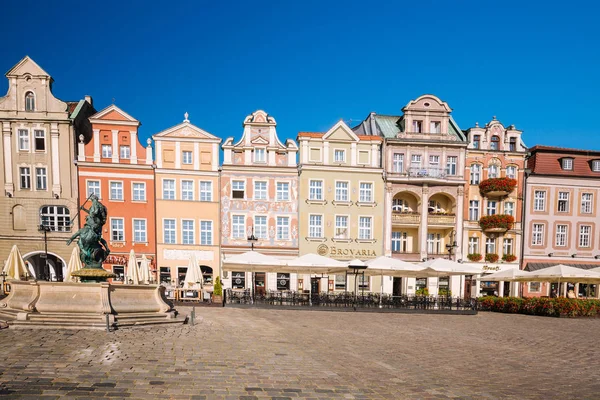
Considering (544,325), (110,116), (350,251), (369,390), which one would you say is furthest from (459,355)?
(110,116)

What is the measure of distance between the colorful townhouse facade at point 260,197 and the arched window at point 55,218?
35.0 ft

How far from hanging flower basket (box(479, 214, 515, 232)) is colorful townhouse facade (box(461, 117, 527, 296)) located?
17 centimetres

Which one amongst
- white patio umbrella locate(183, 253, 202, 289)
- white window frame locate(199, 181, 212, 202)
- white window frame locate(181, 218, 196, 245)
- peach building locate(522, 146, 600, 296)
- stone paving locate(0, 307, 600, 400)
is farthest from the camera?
peach building locate(522, 146, 600, 296)

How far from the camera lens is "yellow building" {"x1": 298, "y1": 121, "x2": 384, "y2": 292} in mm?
27312

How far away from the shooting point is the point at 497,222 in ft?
90.6

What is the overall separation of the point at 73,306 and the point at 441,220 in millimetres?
25238

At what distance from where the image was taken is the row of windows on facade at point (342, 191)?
2750 cm

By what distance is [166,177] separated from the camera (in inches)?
1026

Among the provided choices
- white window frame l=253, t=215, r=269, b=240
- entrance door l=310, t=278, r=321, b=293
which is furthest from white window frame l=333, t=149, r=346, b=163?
entrance door l=310, t=278, r=321, b=293

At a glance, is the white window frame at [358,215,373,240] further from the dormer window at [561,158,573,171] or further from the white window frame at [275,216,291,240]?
the dormer window at [561,158,573,171]

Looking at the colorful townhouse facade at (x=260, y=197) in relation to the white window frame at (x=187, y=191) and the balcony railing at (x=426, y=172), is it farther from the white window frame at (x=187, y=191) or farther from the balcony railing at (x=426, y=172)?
the balcony railing at (x=426, y=172)

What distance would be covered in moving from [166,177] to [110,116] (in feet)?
19.3

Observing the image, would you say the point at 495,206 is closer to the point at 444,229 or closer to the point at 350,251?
the point at 444,229

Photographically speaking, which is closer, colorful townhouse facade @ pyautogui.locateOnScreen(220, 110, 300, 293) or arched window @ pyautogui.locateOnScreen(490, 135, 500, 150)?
colorful townhouse facade @ pyautogui.locateOnScreen(220, 110, 300, 293)
